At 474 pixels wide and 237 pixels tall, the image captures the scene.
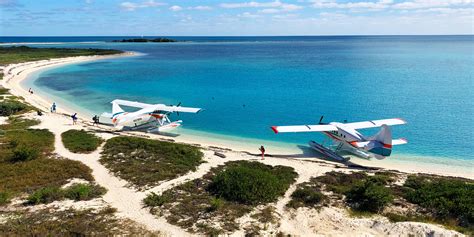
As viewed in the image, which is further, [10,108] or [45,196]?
[10,108]

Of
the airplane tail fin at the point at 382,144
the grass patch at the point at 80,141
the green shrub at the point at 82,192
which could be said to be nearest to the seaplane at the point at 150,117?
the grass patch at the point at 80,141

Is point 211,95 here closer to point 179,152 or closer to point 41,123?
point 41,123

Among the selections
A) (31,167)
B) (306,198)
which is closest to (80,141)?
(31,167)

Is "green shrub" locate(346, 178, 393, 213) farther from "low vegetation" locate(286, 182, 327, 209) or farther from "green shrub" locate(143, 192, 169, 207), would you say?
"green shrub" locate(143, 192, 169, 207)

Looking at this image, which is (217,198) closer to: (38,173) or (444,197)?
(444,197)

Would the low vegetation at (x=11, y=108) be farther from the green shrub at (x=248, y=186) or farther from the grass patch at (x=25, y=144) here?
the green shrub at (x=248, y=186)

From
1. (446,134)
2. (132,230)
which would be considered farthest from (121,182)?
(446,134)
